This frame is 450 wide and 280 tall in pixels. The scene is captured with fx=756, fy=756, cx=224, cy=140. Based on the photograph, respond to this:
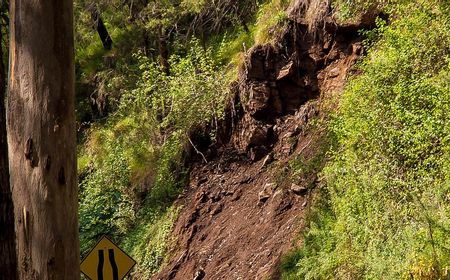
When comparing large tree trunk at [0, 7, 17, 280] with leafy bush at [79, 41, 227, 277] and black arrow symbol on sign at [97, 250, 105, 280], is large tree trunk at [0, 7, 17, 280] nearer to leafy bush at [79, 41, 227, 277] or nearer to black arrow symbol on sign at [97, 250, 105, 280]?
black arrow symbol on sign at [97, 250, 105, 280]

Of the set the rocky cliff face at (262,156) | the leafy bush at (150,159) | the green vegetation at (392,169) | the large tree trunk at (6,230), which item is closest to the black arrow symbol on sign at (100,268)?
the green vegetation at (392,169)

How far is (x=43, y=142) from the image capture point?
5.56 meters

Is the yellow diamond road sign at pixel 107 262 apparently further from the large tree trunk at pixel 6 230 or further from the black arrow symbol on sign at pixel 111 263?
the large tree trunk at pixel 6 230

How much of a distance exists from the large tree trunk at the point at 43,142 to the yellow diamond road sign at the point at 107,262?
399cm

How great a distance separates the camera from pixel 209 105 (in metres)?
17.2

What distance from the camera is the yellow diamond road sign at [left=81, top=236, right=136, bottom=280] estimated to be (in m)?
9.59

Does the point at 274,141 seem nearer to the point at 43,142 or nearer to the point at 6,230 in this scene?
the point at 43,142

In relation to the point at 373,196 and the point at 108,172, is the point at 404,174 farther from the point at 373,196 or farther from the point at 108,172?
the point at 108,172

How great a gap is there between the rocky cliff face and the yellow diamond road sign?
11.4ft

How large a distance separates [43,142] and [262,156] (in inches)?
408

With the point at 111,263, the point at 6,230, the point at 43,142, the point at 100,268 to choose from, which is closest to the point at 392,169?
the point at 111,263

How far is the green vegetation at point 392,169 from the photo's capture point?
29.9 ft

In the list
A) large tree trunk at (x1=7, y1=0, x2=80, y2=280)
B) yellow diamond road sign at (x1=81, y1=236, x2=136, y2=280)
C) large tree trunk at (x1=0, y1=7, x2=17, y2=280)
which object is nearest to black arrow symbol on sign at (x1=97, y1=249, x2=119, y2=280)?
yellow diamond road sign at (x1=81, y1=236, x2=136, y2=280)

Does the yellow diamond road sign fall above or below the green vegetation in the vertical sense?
above
